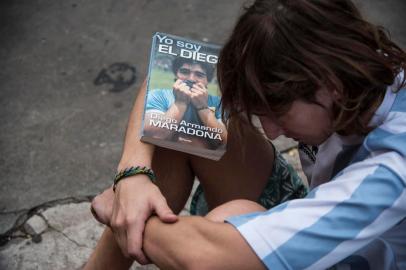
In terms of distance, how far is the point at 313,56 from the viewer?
38.5 inches

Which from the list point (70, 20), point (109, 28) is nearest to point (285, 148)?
point (109, 28)

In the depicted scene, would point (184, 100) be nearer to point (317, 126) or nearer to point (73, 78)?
point (317, 126)

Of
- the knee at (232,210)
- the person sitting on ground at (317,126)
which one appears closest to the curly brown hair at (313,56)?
the person sitting on ground at (317,126)

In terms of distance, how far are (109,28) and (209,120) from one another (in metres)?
1.45

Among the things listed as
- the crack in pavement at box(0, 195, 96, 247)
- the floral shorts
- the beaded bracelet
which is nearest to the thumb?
the beaded bracelet

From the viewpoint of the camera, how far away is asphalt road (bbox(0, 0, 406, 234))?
2.03 m

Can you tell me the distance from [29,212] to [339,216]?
1.26 m

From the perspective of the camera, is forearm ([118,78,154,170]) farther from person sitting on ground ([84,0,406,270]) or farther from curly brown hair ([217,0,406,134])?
curly brown hair ([217,0,406,134])

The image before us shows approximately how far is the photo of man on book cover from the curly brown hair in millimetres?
332

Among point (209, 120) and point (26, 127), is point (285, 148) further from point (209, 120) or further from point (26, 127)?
point (26, 127)

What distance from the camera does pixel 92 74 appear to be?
8.09ft

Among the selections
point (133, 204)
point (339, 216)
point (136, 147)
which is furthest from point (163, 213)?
point (339, 216)

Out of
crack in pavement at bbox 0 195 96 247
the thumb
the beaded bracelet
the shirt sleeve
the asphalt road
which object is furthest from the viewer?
the asphalt road

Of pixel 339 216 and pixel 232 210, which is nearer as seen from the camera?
pixel 339 216
